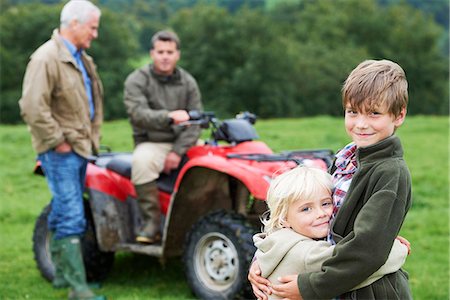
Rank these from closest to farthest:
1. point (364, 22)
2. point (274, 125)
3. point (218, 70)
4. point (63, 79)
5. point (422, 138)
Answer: point (63, 79) < point (422, 138) < point (274, 125) < point (218, 70) < point (364, 22)

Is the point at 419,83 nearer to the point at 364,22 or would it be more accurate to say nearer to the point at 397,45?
the point at 397,45

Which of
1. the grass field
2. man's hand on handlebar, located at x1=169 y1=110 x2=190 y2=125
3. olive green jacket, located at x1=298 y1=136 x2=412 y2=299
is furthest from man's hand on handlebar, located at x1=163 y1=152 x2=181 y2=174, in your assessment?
olive green jacket, located at x1=298 y1=136 x2=412 y2=299

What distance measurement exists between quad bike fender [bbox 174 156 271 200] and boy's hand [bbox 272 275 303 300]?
2.73 metres

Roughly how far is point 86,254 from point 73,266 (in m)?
0.57

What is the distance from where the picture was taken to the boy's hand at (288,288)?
303cm

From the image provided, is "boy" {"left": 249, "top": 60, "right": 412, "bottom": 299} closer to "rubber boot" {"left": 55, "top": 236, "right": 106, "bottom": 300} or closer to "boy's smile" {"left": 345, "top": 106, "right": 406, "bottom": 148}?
"boy's smile" {"left": 345, "top": 106, "right": 406, "bottom": 148}

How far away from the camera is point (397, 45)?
59.4m

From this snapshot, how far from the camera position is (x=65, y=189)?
6.51m

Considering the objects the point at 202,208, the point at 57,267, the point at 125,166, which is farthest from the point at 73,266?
the point at 202,208

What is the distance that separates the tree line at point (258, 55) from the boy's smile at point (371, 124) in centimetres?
4142

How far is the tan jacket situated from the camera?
20.7 feet

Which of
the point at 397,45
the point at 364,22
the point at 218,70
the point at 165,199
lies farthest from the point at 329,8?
the point at 165,199

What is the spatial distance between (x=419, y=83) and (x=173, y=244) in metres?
51.7

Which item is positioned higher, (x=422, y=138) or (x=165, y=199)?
(x=165, y=199)
